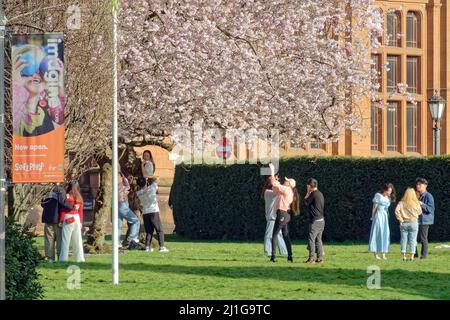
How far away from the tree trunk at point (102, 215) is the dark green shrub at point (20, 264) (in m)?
13.7

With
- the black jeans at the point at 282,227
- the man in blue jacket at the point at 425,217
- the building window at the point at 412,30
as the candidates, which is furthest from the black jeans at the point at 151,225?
the building window at the point at 412,30

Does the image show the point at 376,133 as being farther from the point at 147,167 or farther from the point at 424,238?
the point at 424,238

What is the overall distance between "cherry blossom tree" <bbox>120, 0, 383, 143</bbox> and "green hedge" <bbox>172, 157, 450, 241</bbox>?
1.28 m

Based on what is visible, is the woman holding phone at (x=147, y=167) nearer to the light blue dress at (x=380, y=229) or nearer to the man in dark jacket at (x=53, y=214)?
the man in dark jacket at (x=53, y=214)

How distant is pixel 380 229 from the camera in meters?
28.9

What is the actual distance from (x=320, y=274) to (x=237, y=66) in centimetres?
917

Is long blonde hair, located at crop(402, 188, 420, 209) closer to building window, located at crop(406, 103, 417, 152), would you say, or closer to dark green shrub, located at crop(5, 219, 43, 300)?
dark green shrub, located at crop(5, 219, 43, 300)

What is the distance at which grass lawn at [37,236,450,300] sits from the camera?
779 inches

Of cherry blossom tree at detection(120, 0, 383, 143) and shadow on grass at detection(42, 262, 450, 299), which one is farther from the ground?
cherry blossom tree at detection(120, 0, 383, 143)

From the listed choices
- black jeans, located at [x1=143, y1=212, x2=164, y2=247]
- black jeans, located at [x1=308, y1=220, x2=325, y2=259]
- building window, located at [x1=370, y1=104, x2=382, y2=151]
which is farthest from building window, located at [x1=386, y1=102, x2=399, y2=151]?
black jeans, located at [x1=308, y1=220, x2=325, y2=259]

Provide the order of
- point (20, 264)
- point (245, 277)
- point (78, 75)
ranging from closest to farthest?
point (20, 264)
point (78, 75)
point (245, 277)

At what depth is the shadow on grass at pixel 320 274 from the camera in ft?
69.7

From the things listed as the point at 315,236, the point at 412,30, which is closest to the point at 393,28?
the point at 412,30
